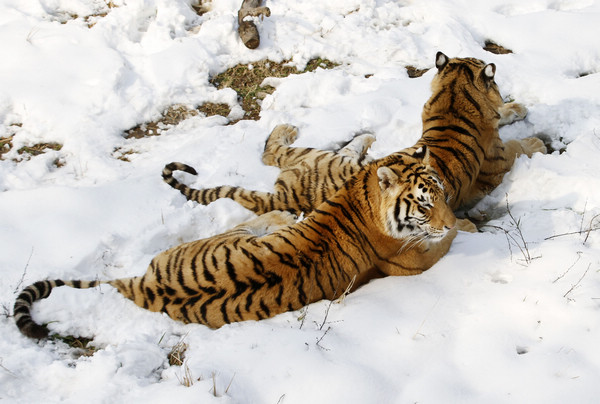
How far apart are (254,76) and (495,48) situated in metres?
3.13

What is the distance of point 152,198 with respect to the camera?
4.74 meters

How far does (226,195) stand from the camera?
15.8 ft

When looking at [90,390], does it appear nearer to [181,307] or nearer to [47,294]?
[181,307]

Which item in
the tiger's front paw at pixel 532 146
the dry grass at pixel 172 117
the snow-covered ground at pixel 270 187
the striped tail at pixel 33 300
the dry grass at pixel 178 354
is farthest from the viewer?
the dry grass at pixel 172 117

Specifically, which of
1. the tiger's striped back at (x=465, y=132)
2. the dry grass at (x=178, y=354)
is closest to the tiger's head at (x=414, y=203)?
the tiger's striped back at (x=465, y=132)

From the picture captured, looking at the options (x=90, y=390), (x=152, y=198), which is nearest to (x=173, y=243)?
(x=152, y=198)

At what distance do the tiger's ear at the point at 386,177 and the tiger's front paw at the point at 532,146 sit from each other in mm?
2032

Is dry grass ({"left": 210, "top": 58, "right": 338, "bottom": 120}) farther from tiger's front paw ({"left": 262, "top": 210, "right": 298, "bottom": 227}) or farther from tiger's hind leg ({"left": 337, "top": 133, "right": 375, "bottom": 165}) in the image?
tiger's front paw ({"left": 262, "top": 210, "right": 298, "bottom": 227})

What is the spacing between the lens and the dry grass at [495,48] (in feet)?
21.5

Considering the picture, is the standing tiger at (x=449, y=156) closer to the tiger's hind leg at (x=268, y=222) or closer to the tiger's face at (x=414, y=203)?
the tiger's hind leg at (x=268, y=222)

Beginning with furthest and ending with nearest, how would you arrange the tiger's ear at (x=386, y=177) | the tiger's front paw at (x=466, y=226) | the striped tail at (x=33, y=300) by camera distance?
the tiger's front paw at (x=466, y=226), the tiger's ear at (x=386, y=177), the striped tail at (x=33, y=300)

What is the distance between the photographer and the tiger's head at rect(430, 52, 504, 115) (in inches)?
181

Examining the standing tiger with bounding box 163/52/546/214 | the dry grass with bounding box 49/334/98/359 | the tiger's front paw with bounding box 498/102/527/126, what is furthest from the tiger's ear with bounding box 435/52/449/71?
the dry grass with bounding box 49/334/98/359

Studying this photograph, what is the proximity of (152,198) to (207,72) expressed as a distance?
2339mm
